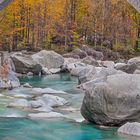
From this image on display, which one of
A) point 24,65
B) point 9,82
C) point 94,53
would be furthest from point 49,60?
point 9,82

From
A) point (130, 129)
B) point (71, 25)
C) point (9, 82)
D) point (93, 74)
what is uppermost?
point (71, 25)

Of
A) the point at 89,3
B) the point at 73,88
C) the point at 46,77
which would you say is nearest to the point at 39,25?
the point at 89,3

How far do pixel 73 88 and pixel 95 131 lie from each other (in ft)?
27.8

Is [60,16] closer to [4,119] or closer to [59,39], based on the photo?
[59,39]

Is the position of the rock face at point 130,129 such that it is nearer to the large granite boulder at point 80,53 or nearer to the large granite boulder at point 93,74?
the large granite boulder at point 93,74

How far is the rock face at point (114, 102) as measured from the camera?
34.9 ft

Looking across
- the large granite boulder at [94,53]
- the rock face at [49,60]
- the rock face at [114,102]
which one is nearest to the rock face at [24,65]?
the rock face at [49,60]

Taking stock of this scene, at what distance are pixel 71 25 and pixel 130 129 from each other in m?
28.6

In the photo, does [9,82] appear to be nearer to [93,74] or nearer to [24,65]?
[93,74]

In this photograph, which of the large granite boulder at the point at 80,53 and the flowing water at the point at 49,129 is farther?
the large granite boulder at the point at 80,53

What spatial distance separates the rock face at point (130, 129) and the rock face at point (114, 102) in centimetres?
64

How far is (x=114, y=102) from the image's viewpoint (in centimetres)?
1073

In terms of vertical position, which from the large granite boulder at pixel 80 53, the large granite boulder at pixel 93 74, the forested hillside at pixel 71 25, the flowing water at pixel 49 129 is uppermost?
the forested hillside at pixel 71 25

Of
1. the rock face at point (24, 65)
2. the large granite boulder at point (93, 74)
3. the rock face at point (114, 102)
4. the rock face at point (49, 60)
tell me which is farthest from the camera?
the rock face at point (49, 60)
